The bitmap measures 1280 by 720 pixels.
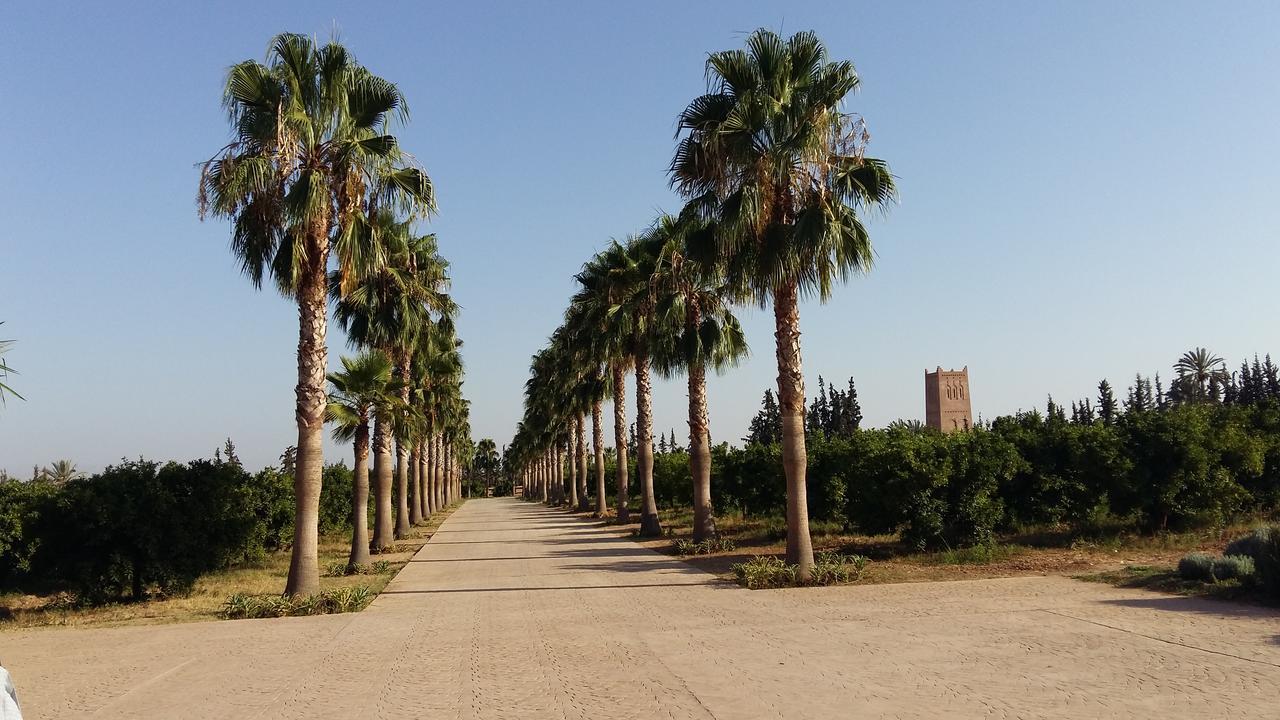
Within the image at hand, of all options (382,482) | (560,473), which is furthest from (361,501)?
(560,473)

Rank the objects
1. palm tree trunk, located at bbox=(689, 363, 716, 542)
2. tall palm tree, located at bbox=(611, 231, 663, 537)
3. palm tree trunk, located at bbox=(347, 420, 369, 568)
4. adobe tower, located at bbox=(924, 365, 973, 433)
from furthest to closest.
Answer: adobe tower, located at bbox=(924, 365, 973, 433), tall palm tree, located at bbox=(611, 231, 663, 537), palm tree trunk, located at bbox=(689, 363, 716, 542), palm tree trunk, located at bbox=(347, 420, 369, 568)

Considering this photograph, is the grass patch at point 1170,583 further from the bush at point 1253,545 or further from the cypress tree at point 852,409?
the cypress tree at point 852,409

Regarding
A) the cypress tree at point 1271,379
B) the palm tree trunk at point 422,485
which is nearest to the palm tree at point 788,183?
the palm tree trunk at point 422,485

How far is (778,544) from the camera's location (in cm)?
2362

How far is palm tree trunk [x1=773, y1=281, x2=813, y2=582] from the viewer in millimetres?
16266

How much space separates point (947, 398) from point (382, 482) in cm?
9009

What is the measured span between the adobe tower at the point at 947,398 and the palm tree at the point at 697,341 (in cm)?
8480

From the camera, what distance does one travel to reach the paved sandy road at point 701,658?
7387 mm

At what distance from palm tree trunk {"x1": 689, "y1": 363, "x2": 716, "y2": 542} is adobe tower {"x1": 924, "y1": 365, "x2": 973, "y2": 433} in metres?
84.8

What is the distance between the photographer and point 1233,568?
504 inches

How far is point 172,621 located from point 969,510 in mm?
15879

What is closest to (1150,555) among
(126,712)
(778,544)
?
(778,544)

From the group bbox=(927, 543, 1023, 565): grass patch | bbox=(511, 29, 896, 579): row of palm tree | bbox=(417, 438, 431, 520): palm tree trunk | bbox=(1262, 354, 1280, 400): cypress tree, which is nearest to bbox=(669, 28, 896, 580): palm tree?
bbox=(511, 29, 896, 579): row of palm tree

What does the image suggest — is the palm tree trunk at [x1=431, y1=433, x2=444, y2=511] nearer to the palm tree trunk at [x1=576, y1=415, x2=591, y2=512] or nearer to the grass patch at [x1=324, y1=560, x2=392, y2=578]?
the palm tree trunk at [x1=576, y1=415, x2=591, y2=512]
